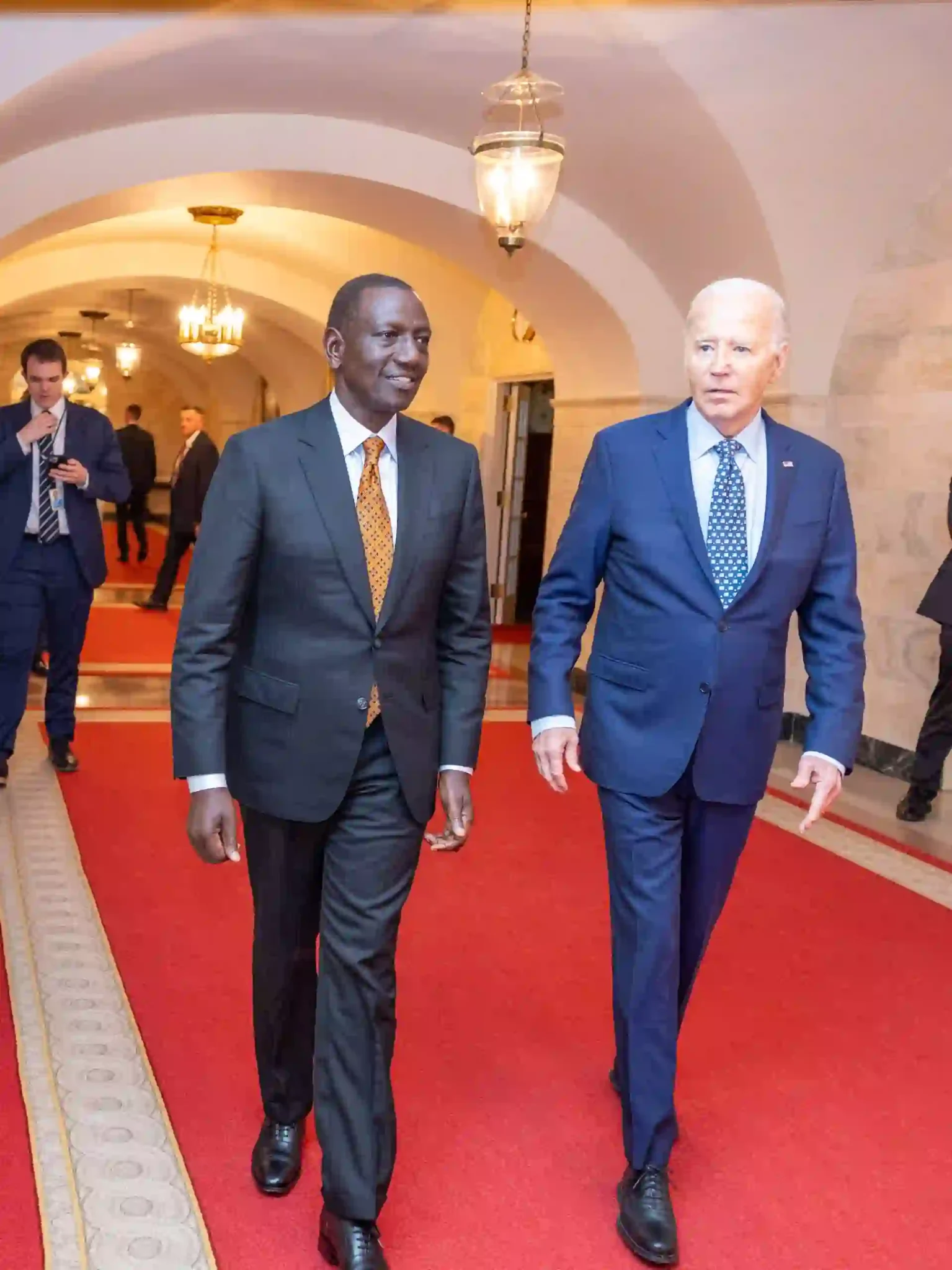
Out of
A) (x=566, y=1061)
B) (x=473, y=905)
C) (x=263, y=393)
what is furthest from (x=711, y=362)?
(x=263, y=393)

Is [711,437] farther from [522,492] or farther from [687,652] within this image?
[522,492]

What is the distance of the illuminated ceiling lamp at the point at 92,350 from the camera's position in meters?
22.5

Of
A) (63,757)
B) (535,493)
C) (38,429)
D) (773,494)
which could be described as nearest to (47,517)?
(38,429)

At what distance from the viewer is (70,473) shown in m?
5.69

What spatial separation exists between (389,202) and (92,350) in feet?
77.8

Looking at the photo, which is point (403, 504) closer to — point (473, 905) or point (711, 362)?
point (711, 362)

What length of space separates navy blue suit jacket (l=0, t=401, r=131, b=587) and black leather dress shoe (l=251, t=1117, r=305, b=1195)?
3.26 metres

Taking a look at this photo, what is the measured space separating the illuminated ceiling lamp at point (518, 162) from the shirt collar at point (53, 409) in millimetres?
2122

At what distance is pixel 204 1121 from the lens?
316 cm

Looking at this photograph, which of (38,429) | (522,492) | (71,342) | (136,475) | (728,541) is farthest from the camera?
(71,342)

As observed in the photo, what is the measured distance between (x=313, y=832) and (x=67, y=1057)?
4.21 feet

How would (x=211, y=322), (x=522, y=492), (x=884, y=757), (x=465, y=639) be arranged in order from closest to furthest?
1. (x=465, y=639)
2. (x=884, y=757)
3. (x=522, y=492)
4. (x=211, y=322)

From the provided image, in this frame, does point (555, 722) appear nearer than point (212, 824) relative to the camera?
No

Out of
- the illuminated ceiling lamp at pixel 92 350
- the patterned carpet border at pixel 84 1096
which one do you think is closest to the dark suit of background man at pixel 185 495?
the patterned carpet border at pixel 84 1096
